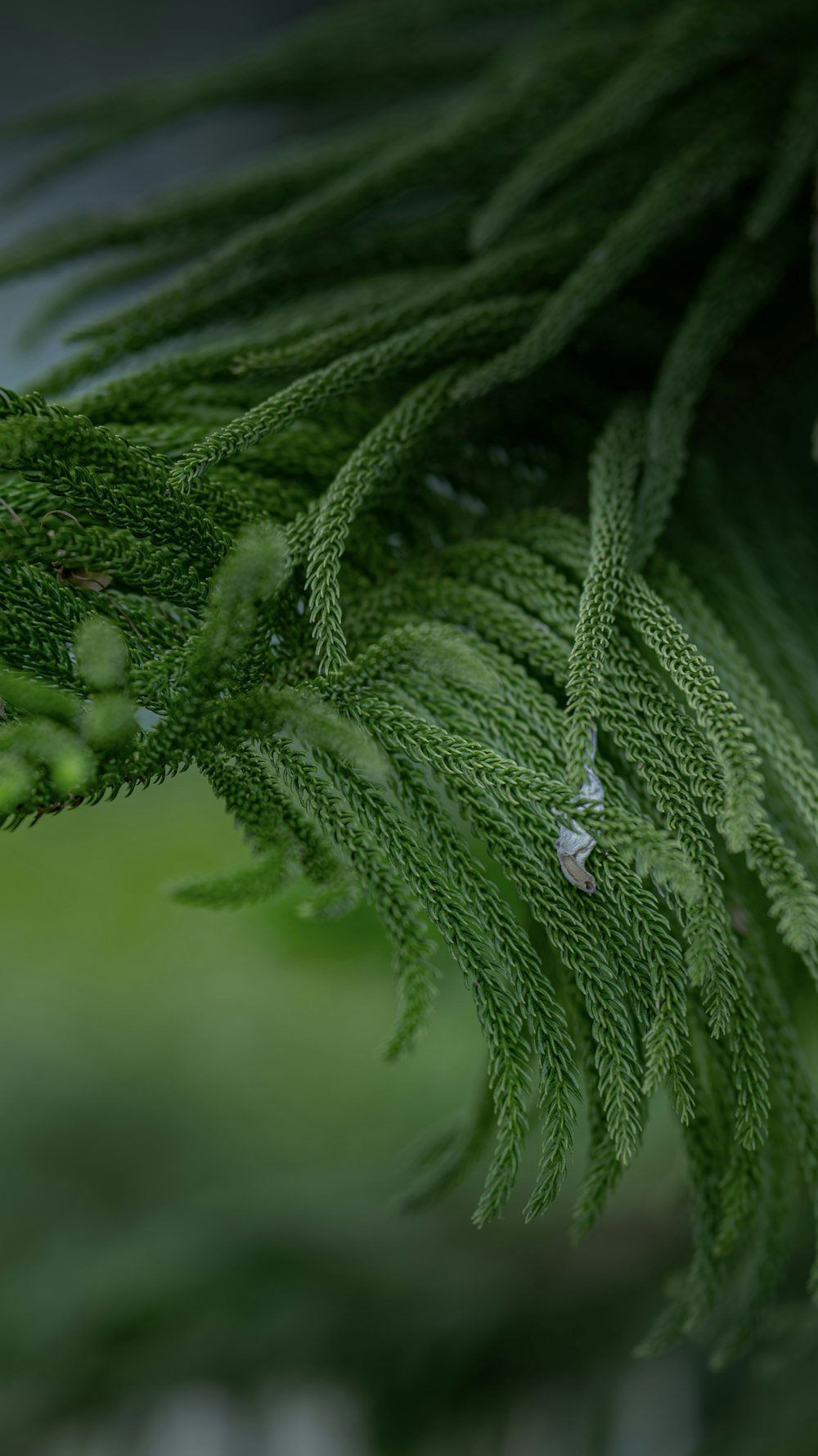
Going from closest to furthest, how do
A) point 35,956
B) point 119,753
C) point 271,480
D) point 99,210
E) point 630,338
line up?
1. point 119,753
2. point 271,480
3. point 630,338
4. point 99,210
5. point 35,956

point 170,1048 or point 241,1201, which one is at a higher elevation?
point 170,1048

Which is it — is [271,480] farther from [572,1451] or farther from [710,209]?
[572,1451]

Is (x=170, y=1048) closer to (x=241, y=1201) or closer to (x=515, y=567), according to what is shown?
(x=241, y=1201)

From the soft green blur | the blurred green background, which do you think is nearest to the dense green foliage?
the blurred green background

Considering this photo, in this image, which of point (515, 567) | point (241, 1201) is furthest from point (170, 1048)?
point (515, 567)

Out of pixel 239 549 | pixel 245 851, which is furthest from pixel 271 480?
pixel 245 851

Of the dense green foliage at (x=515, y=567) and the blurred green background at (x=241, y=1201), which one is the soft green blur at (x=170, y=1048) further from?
the dense green foliage at (x=515, y=567)

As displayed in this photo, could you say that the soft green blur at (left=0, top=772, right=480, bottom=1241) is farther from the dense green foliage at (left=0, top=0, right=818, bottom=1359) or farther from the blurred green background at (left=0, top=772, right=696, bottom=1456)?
the dense green foliage at (left=0, top=0, right=818, bottom=1359)

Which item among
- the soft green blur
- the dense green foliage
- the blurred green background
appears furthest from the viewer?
the soft green blur
